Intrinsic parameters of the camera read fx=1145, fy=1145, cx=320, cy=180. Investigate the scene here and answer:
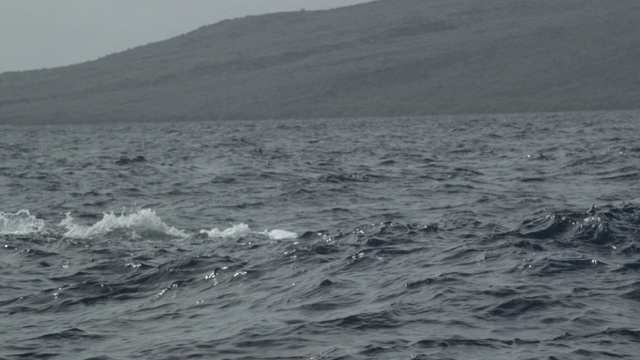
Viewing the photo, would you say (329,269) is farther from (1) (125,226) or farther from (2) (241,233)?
(1) (125,226)

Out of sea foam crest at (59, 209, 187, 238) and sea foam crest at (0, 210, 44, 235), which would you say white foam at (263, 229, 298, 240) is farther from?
sea foam crest at (0, 210, 44, 235)

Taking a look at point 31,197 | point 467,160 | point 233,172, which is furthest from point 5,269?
point 467,160

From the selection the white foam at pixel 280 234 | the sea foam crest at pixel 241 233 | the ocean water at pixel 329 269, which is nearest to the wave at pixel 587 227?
the ocean water at pixel 329 269

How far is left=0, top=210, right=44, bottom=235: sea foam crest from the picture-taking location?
82.4 feet

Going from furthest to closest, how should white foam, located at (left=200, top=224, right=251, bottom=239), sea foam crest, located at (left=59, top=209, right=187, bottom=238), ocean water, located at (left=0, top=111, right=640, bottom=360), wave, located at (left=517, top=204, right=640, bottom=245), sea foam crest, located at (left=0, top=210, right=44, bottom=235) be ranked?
sea foam crest, located at (left=0, top=210, right=44, bottom=235) < sea foam crest, located at (left=59, top=209, right=187, bottom=238) < white foam, located at (left=200, top=224, right=251, bottom=239) < wave, located at (left=517, top=204, right=640, bottom=245) < ocean water, located at (left=0, top=111, right=640, bottom=360)

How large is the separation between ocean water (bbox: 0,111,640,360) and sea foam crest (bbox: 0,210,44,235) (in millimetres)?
59

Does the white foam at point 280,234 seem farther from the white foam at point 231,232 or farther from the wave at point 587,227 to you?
the wave at point 587,227

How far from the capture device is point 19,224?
1027 inches

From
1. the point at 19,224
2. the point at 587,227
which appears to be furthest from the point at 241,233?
the point at 587,227

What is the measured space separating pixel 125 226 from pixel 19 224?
8.99 feet

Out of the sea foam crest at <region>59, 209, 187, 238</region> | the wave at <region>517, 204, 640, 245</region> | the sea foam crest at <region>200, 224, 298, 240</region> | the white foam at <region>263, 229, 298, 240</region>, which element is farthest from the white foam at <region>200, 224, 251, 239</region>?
the wave at <region>517, 204, 640, 245</region>

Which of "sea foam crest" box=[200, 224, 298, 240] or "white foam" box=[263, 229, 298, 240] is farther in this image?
"sea foam crest" box=[200, 224, 298, 240]

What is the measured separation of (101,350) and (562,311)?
20.3 ft

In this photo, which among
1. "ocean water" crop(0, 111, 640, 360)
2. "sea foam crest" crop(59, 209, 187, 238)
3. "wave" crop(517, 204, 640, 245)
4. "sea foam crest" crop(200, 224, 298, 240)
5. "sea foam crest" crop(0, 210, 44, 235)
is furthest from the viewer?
"sea foam crest" crop(0, 210, 44, 235)
